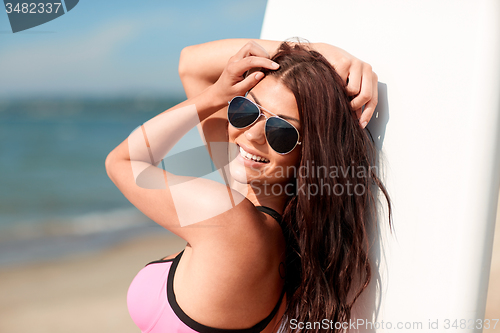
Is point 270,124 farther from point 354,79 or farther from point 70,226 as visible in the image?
point 70,226

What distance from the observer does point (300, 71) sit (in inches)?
50.1

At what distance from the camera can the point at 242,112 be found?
1306 mm

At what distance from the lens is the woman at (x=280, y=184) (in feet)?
3.59

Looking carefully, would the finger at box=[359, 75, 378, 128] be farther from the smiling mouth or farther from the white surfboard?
the smiling mouth

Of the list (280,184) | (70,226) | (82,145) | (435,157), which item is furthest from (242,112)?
(82,145)

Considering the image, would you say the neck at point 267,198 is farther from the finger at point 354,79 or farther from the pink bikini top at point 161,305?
the finger at point 354,79

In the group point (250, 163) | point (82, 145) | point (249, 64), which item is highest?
point (249, 64)

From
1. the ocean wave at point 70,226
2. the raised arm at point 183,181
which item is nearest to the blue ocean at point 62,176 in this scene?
the ocean wave at point 70,226

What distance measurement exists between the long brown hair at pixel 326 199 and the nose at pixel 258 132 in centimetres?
15

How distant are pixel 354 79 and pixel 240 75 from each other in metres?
0.44

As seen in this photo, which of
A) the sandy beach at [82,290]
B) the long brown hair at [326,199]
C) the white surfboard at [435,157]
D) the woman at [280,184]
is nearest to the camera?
the white surfboard at [435,157]

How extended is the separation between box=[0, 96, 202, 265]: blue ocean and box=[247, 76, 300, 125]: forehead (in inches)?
148

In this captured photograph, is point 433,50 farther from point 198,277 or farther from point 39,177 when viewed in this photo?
point 39,177

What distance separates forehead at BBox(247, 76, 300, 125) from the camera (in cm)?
125
